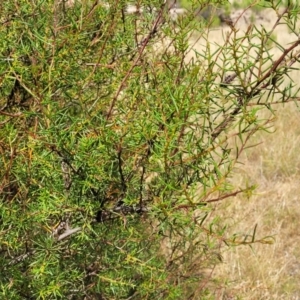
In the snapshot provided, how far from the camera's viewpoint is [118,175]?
125 centimetres

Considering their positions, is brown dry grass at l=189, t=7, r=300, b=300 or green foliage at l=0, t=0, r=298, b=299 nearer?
green foliage at l=0, t=0, r=298, b=299

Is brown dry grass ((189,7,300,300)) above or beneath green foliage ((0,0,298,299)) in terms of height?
beneath

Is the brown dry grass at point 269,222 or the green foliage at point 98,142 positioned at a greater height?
the green foliage at point 98,142

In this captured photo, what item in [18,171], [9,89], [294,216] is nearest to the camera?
[18,171]

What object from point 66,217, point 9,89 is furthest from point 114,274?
point 9,89

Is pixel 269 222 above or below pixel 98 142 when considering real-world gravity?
below

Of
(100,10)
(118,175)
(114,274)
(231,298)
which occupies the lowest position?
(231,298)

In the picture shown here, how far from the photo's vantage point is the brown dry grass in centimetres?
258

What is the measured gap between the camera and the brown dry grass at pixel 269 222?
2.58 meters

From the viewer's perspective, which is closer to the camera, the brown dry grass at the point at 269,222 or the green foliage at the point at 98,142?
the green foliage at the point at 98,142

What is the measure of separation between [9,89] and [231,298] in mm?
1600

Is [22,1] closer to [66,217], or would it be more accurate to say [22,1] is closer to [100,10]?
[100,10]

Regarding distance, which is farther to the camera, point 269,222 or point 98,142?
point 269,222

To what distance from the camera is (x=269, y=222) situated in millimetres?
3176
